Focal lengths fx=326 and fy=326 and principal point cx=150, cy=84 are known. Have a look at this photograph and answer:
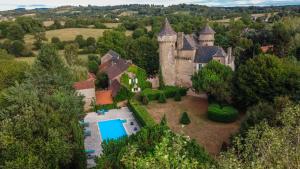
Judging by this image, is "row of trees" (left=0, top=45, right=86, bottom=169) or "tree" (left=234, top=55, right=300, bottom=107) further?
"tree" (left=234, top=55, right=300, bottom=107)

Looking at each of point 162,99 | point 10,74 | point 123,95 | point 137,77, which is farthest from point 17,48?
point 162,99

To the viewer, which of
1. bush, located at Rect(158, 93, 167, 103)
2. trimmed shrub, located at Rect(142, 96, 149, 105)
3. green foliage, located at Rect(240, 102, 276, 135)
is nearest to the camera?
green foliage, located at Rect(240, 102, 276, 135)

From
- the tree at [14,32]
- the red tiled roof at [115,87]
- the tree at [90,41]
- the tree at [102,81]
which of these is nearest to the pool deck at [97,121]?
the red tiled roof at [115,87]

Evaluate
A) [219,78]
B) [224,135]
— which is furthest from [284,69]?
[224,135]

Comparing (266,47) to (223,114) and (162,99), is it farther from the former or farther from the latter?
(223,114)

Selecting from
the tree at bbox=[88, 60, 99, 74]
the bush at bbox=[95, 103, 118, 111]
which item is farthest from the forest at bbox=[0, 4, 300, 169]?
the bush at bbox=[95, 103, 118, 111]

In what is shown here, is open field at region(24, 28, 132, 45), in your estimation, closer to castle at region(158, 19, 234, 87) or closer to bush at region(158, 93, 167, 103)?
castle at region(158, 19, 234, 87)
